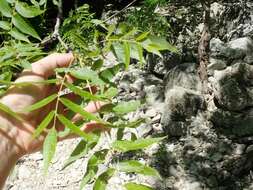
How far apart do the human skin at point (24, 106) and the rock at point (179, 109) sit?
1.90 m

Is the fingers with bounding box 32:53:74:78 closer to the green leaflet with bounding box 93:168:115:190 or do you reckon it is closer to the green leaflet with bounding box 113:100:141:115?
the green leaflet with bounding box 113:100:141:115

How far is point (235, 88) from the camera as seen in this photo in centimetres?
299

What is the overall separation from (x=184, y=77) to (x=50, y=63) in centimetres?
219

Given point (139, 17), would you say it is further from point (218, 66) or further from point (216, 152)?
point (216, 152)

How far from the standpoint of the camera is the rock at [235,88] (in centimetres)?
298

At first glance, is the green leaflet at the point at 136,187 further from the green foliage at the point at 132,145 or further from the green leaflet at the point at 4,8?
the green leaflet at the point at 4,8

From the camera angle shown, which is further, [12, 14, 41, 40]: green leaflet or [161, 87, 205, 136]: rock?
[161, 87, 205, 136]: rock

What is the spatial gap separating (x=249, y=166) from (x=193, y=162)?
33 cm

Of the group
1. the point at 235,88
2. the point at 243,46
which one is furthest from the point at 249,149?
the point at 243,46

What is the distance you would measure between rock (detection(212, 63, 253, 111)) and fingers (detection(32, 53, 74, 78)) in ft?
6.63

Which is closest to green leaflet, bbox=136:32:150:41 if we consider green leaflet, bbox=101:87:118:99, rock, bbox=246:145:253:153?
green leaflet, bbox=101:87:118:99

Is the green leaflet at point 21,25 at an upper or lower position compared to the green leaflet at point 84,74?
upper

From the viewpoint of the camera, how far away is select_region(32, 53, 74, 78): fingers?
43.8 inches

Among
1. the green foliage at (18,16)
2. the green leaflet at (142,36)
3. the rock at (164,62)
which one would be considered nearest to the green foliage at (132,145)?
the green leaflet at (142,36)
